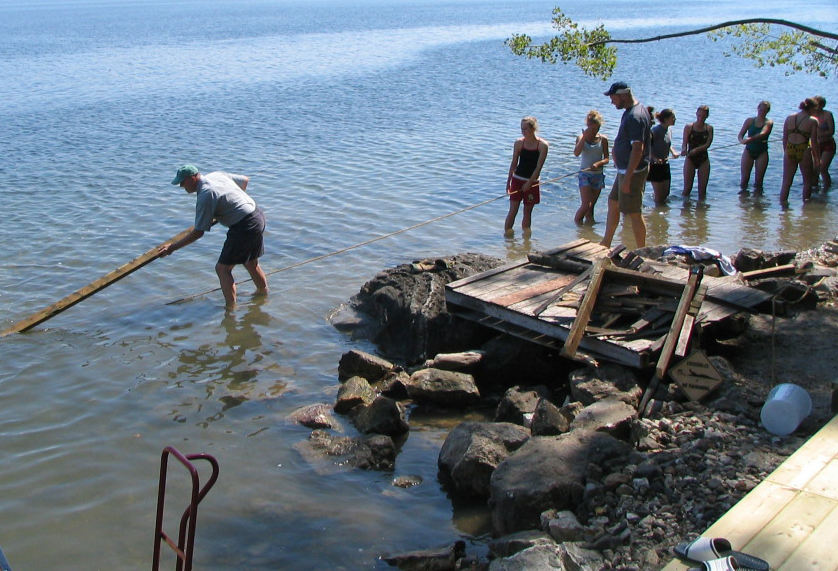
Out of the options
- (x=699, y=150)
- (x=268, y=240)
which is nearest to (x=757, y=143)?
(x=699, y=150)

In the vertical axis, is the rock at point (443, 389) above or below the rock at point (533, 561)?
below

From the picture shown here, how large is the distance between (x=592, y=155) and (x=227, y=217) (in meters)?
5.43

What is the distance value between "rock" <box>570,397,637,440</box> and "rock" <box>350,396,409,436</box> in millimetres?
1443

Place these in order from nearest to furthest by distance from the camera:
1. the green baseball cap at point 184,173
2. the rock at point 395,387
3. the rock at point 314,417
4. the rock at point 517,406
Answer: the rock at point 517,406
the rock at point 314,417
the rock at point 395,387
the green baseball cap at point 184,173

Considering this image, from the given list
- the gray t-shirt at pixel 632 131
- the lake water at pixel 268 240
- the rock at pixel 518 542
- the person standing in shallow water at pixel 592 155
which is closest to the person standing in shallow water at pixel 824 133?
the lake water at pixel 268 240

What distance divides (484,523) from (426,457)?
1.02 metres

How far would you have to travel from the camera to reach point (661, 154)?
1318cm

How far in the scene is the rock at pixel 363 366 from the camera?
785 cm

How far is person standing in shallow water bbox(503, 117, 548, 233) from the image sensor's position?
37.1ft

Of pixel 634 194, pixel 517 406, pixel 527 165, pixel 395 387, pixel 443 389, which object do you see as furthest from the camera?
pixel 527 165

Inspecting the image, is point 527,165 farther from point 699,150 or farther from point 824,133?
point 824,133

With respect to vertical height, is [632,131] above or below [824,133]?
above

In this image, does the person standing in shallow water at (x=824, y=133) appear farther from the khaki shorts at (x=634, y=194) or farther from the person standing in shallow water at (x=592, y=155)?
the khaki shorts at (x=634, y=194)

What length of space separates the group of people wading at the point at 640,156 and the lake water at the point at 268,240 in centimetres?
54
